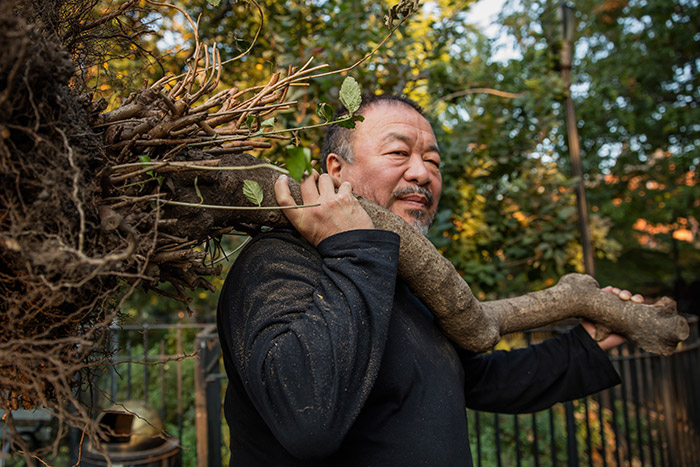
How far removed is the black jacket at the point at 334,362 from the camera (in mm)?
1028

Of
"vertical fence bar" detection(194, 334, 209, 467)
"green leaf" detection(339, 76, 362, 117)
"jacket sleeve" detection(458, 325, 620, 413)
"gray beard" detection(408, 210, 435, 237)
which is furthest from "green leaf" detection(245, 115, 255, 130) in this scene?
"vertical fence bar" detection(194, 334, 209, 467)

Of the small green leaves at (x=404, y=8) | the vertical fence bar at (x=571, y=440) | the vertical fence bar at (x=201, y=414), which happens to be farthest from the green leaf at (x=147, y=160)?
the vertical fence bar at (x=571, y=440)

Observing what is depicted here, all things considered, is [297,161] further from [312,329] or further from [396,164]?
[396,164]

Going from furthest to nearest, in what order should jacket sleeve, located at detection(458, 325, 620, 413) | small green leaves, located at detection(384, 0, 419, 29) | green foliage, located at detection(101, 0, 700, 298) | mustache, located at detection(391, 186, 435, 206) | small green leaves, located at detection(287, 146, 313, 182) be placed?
green foliage, located at detection(101, 0, 700, 298) → jacket sleeve, located at detection(458, 325, 620, 413) → mustache, located at detection(391, 186, 435, 206) → small green leaves, located at detection(384, 0, 419, 29) → small green leaves, located at detection(287, 146, 313, 182)

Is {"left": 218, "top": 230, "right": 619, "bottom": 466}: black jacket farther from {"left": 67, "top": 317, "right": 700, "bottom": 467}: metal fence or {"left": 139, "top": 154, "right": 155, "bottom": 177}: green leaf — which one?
{"left": 67, "top": 317, "right": 700, "bottom": 467}: metal fence

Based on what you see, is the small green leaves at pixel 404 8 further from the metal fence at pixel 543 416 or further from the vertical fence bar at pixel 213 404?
the vertical fence bar at pixel 213 404

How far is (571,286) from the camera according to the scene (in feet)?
6.14

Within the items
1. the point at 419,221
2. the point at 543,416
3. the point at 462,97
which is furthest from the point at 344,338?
the point at 543,416

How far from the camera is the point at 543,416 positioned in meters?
5.29

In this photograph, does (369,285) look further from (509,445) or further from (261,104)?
(509,445)

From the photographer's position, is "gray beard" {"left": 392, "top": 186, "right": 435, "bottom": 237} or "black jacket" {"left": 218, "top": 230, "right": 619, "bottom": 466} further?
"gray beard" {"left": 392, "top": 186, "right": 435, "bottom": 237}

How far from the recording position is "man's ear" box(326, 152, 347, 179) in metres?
1.79

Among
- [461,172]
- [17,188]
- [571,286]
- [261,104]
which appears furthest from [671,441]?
[17,188]

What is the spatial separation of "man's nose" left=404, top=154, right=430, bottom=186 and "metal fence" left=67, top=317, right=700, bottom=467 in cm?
138
